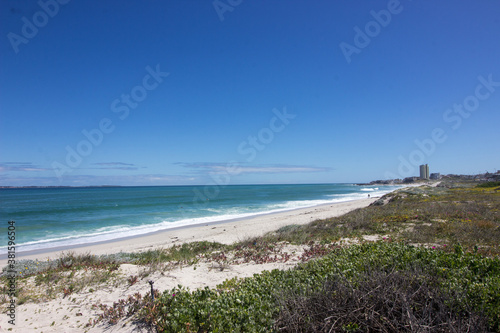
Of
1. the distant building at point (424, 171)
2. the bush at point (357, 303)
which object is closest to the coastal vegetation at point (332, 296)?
the bush at point (357, 303)

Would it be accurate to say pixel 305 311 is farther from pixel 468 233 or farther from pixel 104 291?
pixel 468 233

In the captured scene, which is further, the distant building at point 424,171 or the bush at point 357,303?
the distant building at point 424,171

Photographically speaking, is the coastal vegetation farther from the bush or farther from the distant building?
the distant building

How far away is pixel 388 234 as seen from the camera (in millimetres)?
10312

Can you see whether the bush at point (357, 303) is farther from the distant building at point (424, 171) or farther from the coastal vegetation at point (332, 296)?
the distant building at point (424, 171)

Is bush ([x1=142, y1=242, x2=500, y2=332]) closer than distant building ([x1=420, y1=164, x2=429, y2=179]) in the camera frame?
Yes

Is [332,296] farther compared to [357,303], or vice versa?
[332,296]

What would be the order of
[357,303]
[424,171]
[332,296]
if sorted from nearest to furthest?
[357,303]
[332,296]
[424,171]

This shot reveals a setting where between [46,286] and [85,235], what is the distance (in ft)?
49.5

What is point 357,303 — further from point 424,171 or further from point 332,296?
point 424,171

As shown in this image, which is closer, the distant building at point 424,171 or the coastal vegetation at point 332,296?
the coastal vegetation at point 332,296

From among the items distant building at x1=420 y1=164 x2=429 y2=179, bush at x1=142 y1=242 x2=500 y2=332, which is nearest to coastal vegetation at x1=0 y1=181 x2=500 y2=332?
bush at x1=142 y1=242 x2=500 y2=332

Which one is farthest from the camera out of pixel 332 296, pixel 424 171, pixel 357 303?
pixel 424 171

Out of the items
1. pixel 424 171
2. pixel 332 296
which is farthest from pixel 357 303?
pixel 424 171
